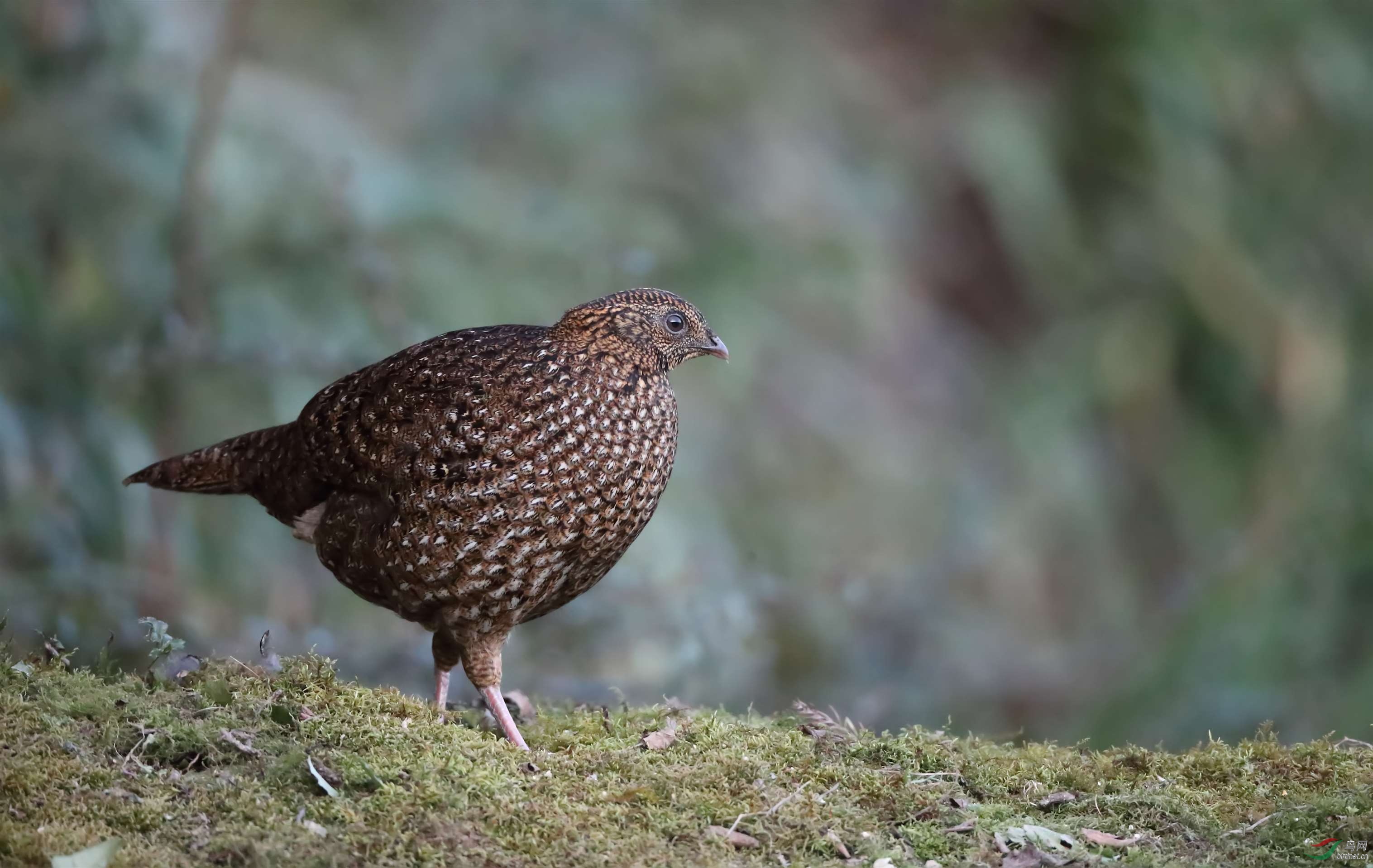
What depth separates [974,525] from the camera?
9.94 meters

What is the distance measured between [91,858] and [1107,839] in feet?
7.88

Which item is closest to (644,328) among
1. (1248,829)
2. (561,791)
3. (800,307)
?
(561,791)

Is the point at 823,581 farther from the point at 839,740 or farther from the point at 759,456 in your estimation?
the point at 839,740

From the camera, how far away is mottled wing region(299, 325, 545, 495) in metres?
4.32

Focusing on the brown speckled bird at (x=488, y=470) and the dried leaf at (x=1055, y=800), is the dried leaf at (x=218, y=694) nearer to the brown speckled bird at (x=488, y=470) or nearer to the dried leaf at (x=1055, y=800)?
the brown speckled bird at (x=488, y=470)

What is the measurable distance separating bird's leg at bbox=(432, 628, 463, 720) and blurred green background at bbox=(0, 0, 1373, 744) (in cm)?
106

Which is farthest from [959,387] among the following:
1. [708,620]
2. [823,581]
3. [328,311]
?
[328,311]

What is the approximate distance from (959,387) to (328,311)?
18.3 feet

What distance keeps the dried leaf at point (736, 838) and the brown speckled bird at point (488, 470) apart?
901 millimetres

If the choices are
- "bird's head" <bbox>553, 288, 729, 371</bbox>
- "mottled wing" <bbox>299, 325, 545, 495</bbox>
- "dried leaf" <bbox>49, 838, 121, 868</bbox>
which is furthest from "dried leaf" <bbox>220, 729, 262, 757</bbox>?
"bird's head" <bbox>553, 288, 729, 371</bbox>

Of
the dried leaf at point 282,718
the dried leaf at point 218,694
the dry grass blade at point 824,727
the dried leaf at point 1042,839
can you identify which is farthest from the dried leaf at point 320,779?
the dried leaf at point 1042,839

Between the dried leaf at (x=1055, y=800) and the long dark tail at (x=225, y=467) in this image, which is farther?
the long dark tail at (x=225, y=467)

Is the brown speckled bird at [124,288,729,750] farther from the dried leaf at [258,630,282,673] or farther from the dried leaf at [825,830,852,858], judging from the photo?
the dried leaf at [825,830,852,858]

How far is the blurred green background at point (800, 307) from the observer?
638cm
